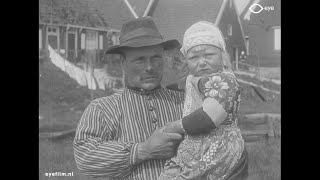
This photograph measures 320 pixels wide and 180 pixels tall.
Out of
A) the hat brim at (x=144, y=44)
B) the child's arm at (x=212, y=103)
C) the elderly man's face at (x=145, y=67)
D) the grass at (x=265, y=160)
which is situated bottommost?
the grass at (x=265, y=160)

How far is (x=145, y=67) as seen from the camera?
110 inches

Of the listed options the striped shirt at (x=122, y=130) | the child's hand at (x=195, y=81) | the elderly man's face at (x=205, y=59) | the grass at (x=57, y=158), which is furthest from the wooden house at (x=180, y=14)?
the grass at (x=57, y=158)

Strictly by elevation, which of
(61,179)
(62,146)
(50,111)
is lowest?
(61,179)

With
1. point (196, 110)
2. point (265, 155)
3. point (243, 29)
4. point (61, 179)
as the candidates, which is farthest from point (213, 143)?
point (61, 179)

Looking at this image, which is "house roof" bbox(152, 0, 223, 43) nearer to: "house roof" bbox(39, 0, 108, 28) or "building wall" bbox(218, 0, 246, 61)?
"building wall" bbox(218, 0, 246, 61)

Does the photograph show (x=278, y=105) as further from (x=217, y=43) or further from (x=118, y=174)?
(x=118, y=174)

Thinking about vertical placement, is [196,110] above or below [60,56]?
below

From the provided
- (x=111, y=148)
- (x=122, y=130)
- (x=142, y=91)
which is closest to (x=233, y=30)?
(x=142, y=91)

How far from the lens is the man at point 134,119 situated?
8.96ft

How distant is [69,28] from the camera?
2986 mm

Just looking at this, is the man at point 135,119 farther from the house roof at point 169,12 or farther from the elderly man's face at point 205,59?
the elderly man's face at point 205,59

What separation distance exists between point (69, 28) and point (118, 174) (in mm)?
953

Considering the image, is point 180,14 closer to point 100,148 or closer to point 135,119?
point 135,119

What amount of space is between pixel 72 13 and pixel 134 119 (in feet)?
2.57
